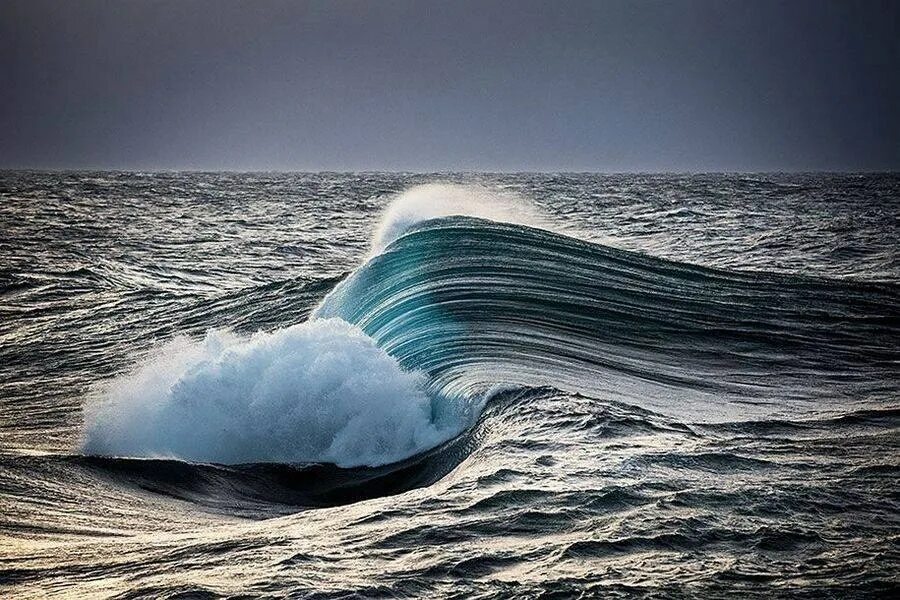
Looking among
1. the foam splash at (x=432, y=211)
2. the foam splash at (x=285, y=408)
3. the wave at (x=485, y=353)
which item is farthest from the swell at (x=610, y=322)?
the foam splash at (x=432, y=211)

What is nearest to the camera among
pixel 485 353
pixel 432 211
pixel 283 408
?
pixel 283 408

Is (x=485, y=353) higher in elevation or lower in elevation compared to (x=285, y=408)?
higher

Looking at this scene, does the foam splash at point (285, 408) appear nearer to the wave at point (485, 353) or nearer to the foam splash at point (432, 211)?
the wave at point (485, 353)

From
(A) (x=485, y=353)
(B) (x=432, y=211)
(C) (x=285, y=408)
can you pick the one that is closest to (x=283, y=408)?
(C) (x=285, y=408)

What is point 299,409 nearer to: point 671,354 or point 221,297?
point 671,354

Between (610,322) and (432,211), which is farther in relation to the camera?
(432,211)

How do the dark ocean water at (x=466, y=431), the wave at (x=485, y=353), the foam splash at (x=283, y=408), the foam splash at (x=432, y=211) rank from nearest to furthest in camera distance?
the dark ocean water at (x=466, y=431)
the foam splash at (x=283, y=408)
the wave at (x=485, y=353)
the foam splash at (x=432, y=211)

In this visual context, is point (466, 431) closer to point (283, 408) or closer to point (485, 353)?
point (283, 408)
